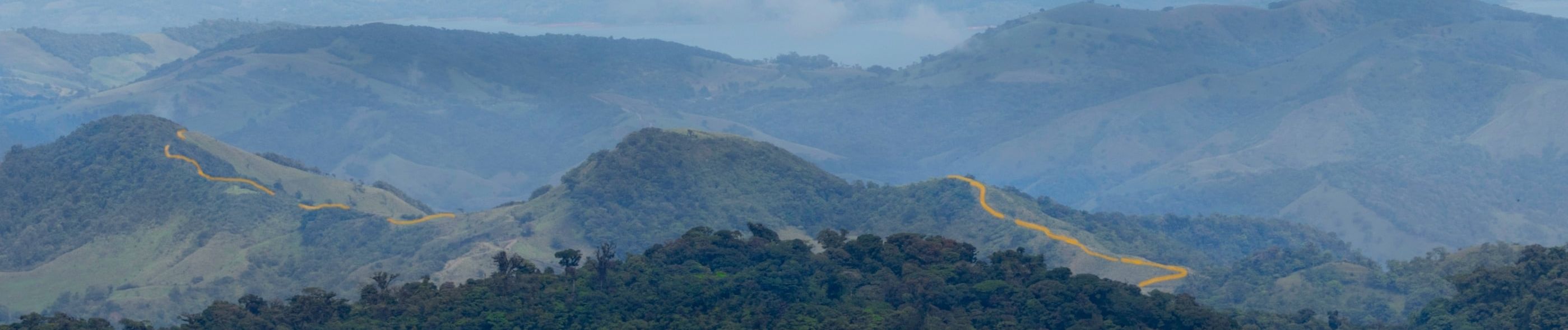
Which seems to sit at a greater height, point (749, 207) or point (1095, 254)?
point (1095, 254)

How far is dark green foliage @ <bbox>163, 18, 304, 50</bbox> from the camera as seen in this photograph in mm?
181250

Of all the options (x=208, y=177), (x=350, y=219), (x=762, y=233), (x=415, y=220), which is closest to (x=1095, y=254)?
(x=762, y=233)

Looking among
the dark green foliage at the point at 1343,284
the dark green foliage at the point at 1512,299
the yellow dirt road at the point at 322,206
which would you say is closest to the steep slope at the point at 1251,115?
the dark green foliage at the point at 1343,284

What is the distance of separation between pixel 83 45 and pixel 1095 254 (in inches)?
4730

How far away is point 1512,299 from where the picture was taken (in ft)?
188

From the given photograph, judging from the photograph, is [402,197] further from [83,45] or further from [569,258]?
[83,45]

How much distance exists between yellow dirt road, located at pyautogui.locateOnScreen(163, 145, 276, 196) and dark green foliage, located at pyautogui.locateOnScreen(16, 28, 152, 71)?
3491 inches

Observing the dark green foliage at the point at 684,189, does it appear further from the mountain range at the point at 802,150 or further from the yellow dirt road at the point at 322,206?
the yellow dirt road at the point at 322,206

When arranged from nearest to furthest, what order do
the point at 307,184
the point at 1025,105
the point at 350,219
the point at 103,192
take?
the point at 103,192 < the point at 350,219 < the point at 307,184 < the point at 1025,105

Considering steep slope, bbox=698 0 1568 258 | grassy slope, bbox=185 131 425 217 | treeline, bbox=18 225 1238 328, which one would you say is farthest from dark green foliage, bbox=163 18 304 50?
treeline, bbox=18 225 1238 328

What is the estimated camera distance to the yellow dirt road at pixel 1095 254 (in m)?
76.5

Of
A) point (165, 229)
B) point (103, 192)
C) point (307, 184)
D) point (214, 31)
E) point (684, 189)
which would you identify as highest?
point (103, 192)

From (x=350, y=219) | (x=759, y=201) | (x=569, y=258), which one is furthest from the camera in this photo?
(x=350, y=219)

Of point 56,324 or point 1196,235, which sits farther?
point 1196,235
